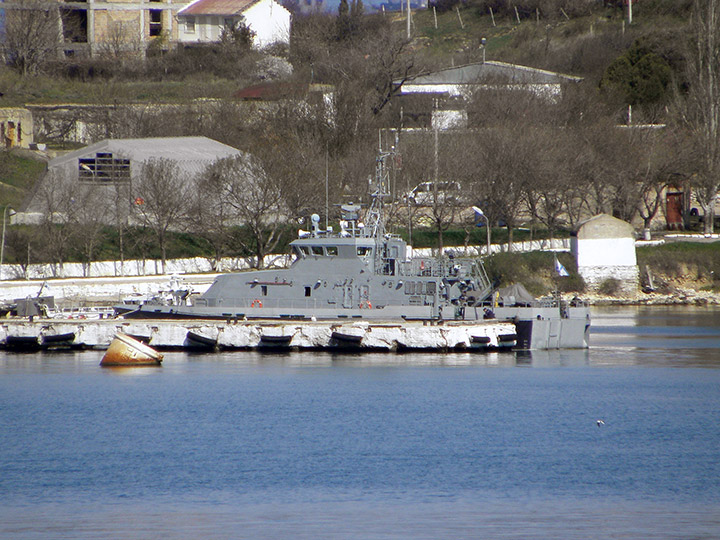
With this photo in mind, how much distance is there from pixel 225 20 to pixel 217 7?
74.5 inches

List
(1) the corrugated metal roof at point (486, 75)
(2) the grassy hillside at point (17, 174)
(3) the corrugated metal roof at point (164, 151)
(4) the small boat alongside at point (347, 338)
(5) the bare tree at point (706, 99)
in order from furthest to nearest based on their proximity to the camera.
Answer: (1) the corrugated metal roof at point (486, 75), (2) the grassy hillside at point (17, 174), (5) the bare tree at point (706, 99), (3) the corrugated metal roof at point (164, 151), (4) the small boat alongside at point (347, 338)

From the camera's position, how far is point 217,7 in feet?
→ 346

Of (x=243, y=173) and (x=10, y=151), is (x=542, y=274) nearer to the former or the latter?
(x=243, y=173)

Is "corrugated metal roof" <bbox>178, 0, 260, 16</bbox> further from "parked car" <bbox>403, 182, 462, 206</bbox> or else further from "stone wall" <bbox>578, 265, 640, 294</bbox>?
"stone wall" <bbox>578, 265, 640, 294</bbox>

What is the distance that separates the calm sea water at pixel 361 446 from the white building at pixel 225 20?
2858 inches

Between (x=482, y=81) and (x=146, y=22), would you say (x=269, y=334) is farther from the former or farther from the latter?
(x=146, y=22)

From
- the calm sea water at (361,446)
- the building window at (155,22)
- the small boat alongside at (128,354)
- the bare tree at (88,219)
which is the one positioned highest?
the building window at (155,22)

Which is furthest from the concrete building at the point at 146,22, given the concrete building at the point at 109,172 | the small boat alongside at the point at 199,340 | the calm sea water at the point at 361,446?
the calm sea water at the point at 361,446

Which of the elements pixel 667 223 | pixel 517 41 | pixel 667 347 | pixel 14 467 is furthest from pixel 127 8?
pixel 14 467

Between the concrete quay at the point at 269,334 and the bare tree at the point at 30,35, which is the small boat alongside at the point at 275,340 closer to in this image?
the concrete quay at the point at 269,334

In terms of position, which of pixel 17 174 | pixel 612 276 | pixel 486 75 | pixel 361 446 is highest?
pixel 486 75

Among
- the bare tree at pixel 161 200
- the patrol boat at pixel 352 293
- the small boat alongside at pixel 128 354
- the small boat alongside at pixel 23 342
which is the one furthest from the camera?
the bare tree at pixel 161 200

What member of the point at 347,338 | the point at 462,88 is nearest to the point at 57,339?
the point at 347,338

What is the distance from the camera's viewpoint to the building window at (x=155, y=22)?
104812 millimetres
